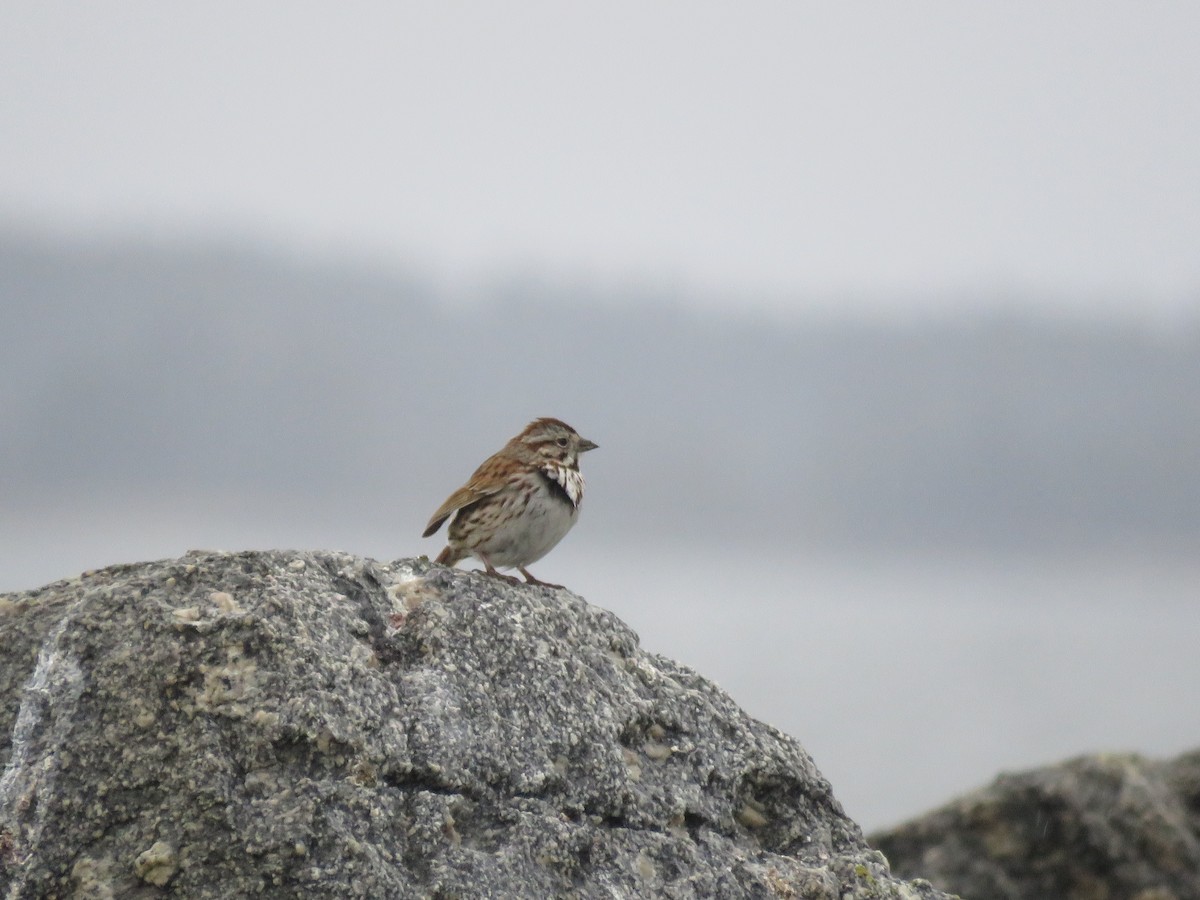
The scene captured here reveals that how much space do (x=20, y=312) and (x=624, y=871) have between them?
631ft

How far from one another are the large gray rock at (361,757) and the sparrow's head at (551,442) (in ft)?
9.55

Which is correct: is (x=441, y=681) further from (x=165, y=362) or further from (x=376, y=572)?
(x=165, y=362)

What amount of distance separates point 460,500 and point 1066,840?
3542mm

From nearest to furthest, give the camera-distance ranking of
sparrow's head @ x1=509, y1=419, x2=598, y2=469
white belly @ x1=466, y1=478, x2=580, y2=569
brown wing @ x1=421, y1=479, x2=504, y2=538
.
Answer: white belly @ x1=466, y1=478, x2=580, y2=569
brown wing @ x1=421, y1=479, x2=504, y2=538
sparrow's head @ x1=509, y1=419, x2=598, y2=469

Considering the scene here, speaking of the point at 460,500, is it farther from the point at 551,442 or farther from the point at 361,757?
the point at 361,757

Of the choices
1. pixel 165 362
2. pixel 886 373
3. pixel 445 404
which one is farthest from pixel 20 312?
pixel 886 373

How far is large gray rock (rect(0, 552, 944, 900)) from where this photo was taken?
374 centimetres

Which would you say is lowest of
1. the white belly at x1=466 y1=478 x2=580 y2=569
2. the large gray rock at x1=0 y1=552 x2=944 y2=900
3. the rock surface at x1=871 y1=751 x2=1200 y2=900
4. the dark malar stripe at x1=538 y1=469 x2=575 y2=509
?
the large gray rock at x1=0 y1=552 x2=944 y2=900

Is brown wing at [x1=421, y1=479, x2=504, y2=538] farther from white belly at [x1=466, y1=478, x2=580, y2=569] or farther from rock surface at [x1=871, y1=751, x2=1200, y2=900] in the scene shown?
rock surface at [x1=871, y1=751, x2=1200, y2=900]

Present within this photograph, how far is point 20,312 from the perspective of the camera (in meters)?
181

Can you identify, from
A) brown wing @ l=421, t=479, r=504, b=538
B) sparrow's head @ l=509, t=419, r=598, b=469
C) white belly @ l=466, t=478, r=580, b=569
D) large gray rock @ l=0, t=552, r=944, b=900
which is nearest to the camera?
large gray rock @ l=0, t=552, r=944, b=900

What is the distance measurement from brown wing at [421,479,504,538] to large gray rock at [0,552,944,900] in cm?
255

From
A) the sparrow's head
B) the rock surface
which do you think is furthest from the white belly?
the rock surface

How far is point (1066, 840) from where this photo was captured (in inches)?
289
